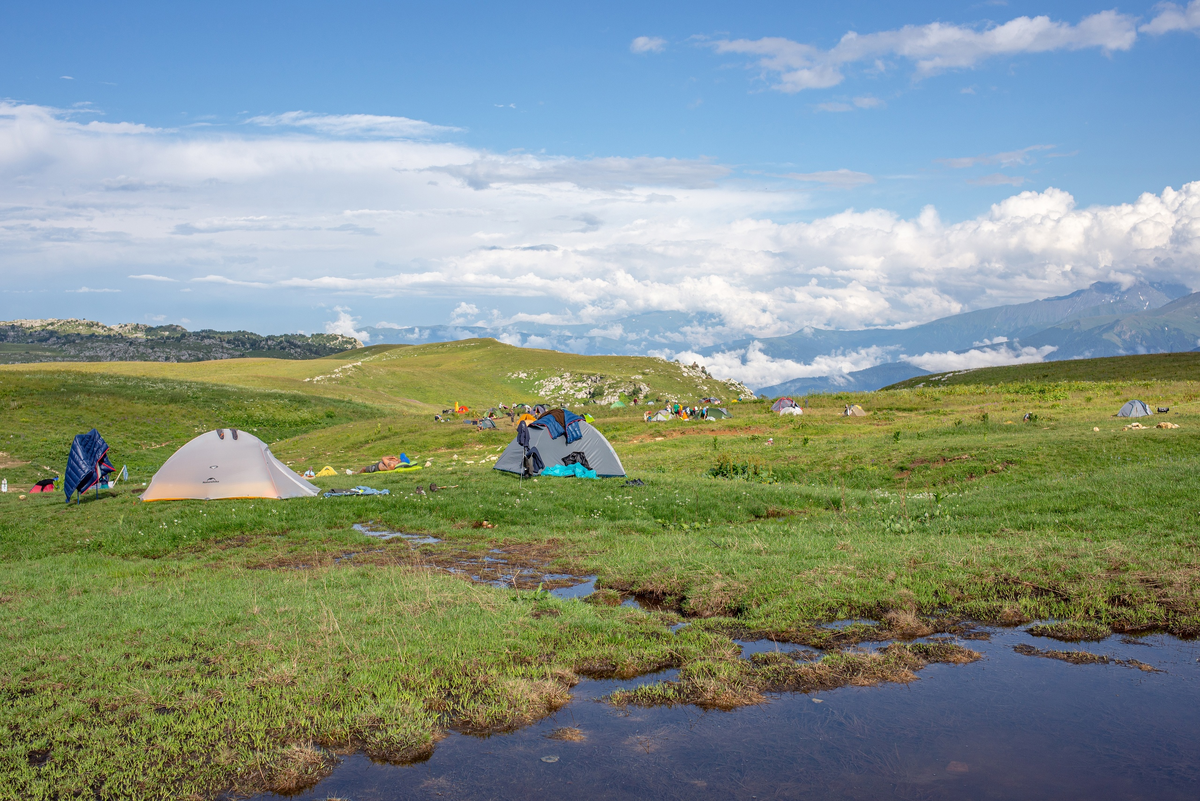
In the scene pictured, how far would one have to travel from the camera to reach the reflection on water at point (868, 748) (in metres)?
6.68

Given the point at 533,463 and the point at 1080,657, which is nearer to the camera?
the point at 1080,657

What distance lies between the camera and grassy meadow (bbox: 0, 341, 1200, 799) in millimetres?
7766

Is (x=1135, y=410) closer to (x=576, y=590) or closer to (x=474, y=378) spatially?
(x=576, y=590)

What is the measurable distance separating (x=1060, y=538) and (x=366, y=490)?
19758 mm

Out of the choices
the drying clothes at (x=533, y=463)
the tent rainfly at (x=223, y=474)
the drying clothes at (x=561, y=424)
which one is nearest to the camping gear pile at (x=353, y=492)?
the tent rainfly at (x=223, y=474)

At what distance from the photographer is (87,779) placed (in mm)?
6605

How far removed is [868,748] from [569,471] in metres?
20.4

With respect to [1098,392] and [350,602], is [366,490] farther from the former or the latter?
[1098,392]

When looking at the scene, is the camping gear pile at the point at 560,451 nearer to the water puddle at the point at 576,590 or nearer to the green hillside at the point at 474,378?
the water puddle at the point at 576,590

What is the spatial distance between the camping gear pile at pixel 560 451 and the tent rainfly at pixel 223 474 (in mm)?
7729

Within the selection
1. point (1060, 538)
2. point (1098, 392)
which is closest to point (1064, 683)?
point (1060, 538)

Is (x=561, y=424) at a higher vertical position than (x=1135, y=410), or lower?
lower

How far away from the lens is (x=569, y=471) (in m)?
27.4

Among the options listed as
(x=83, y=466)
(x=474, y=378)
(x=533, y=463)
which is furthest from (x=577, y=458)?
(x=474, y=378)
